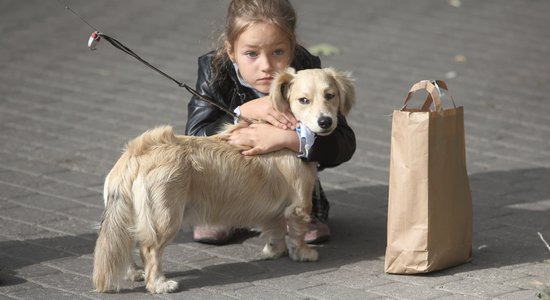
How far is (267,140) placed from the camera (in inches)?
187

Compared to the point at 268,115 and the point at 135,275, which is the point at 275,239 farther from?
the point at 135,275

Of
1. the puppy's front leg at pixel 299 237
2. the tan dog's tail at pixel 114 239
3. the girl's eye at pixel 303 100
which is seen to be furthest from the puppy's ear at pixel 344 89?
the tan dog's tail at pixel 114 239

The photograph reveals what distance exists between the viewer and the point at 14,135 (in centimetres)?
714

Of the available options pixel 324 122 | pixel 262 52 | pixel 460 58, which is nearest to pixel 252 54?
pixel 262 52

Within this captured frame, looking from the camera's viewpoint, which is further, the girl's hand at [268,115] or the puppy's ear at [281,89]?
the girl's hand at [268,115]

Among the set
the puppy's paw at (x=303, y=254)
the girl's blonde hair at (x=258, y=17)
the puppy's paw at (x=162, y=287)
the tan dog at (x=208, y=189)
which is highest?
the girl's blonde hair at (x=258, y=17)

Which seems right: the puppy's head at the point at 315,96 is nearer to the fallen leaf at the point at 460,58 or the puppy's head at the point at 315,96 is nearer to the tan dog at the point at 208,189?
the tan dog at the point at 208,189

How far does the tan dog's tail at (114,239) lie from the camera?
14.0 ft

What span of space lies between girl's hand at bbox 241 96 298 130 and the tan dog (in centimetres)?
8

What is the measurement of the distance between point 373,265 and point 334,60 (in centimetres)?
474

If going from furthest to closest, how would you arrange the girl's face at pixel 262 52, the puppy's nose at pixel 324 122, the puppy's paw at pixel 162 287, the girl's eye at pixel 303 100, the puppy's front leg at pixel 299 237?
the girl's face at pixel 262 52
the puppy's front leg at pixel 299 237
the girl's eye at pixel 303 100
the puppy's nose at pixel 324 122
the puppy's paw at pixel 162 287

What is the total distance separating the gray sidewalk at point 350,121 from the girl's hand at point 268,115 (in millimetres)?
761

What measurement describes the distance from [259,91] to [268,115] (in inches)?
15.4

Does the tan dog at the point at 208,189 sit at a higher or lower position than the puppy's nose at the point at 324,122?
lower
